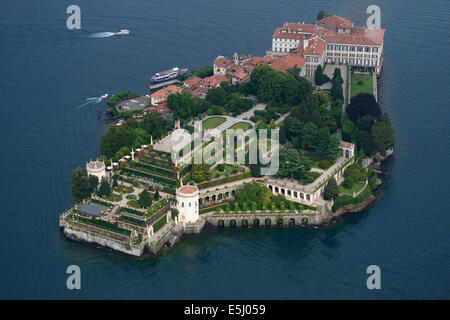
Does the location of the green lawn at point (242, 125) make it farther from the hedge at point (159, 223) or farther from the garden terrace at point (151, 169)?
the hedge at point (159, 223)

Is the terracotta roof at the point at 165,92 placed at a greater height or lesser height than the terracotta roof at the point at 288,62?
lesser

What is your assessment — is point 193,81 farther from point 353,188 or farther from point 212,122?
point 353,188

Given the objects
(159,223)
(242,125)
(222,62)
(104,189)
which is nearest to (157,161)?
(104,189)

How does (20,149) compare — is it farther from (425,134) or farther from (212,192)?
(425,134)

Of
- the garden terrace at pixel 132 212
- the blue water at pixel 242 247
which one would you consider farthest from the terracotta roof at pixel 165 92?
the garden terrace at pixel 132 212

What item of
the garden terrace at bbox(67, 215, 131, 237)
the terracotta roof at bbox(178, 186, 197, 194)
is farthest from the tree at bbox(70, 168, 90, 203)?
the terracotta roof at bbox(178, 186, 197, 194)

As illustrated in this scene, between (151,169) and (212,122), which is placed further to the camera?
(212,122)

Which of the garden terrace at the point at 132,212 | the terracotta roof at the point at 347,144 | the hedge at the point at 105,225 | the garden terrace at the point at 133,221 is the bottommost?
the hedge at the point at 105,225
